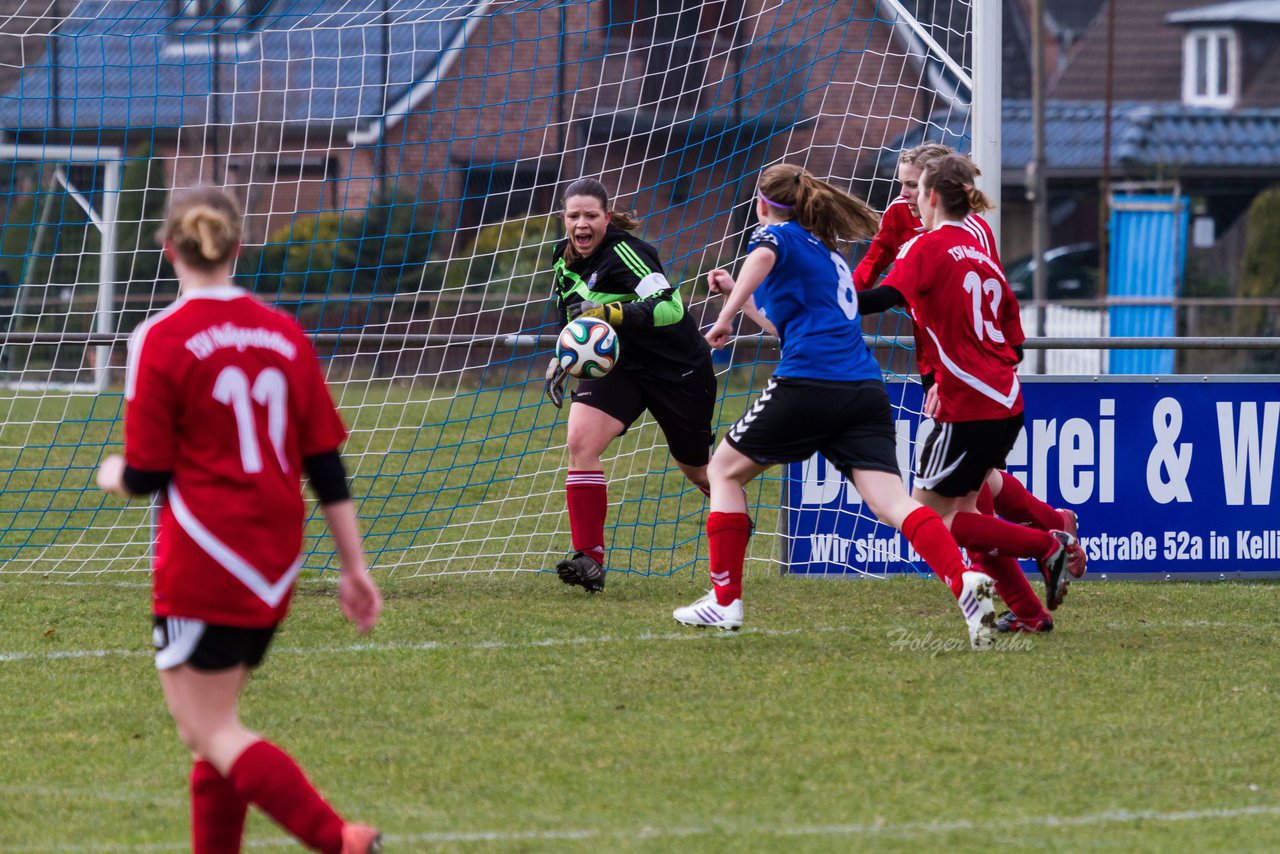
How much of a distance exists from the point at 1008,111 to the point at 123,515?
32.0 m

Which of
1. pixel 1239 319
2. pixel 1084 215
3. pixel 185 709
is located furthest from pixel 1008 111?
pixel 185 709

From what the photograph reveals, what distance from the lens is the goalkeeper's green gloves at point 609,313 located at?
23.4 ft

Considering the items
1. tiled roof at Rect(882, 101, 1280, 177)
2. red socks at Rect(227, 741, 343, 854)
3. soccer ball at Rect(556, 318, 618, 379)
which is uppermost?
tiled roof at Rect(882, 101, 1280, 177)

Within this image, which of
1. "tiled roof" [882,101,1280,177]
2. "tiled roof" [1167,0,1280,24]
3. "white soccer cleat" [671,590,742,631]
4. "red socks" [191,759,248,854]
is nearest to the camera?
"red socks" [191,759,248,854]

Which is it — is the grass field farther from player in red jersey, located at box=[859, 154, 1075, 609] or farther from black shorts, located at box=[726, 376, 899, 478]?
black shorts, located at box=[726, 376, 899, 478]

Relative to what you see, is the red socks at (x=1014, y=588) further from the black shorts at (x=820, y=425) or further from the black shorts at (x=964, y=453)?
the black shorts at (x=820, y=425)

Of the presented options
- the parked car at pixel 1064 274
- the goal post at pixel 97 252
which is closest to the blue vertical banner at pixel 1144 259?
the parked car at pixel 1064 274

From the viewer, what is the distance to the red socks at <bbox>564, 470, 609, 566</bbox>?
298 inches

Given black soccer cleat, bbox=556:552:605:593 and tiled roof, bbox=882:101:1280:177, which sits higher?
tiled roof, bbox=882:101:1280:177

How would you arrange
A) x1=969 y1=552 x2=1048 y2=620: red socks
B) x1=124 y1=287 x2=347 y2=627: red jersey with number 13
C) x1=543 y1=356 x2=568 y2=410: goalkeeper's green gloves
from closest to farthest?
x1=124 y1=287 x2=347 y2=627: red jersey with number 13 < x1=969 y1=552 x2=1048 y2=620: red socks < x1=543 y1=356 x2=568 y2=410: goalkeeper's green gloves

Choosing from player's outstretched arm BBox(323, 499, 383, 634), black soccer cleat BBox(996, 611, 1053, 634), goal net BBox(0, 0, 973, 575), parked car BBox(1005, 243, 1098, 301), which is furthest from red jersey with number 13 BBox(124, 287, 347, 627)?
parked car BBox(1005, 243, 1098, 301)

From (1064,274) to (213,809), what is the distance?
32082mm

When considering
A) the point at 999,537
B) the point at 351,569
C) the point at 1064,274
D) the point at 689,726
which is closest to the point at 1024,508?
the point at 999,537

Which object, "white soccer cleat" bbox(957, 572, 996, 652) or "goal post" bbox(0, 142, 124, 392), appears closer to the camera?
"white soccer cleat" bbox(957, 572, 996, 652)
